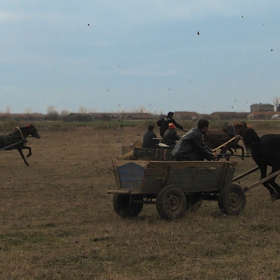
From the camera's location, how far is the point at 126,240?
694 centimetres

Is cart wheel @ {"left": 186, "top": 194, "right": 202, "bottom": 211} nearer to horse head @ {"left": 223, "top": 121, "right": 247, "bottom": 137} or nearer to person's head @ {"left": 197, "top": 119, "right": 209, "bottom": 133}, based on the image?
person's head @ {"left": 197, "top": 119, "right": 209, "bottom": 133}

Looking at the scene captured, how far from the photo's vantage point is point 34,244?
22.8 ft

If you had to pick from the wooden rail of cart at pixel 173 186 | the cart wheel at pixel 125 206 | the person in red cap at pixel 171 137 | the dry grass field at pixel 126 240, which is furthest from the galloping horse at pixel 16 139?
the wooden rail of cart at pixel 173 186

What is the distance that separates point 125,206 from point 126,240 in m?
2.01

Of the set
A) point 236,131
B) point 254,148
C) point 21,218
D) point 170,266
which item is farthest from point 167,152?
point 236,131

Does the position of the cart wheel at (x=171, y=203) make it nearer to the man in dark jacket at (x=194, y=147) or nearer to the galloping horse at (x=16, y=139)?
the man in dark jacket at (x=194, y=147)

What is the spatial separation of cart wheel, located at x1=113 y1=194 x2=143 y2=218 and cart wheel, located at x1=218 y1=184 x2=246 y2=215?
1.53 metres

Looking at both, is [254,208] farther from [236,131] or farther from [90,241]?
[236,131]

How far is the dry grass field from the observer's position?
560 cm

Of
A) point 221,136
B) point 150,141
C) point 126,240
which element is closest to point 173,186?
point 126,240

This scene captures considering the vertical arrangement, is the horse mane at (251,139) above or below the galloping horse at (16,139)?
above

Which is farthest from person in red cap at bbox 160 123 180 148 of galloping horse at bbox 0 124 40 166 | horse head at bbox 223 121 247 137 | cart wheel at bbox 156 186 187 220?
galloping horse at bbox 0 124 40 166

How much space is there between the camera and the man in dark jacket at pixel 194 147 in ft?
28.7

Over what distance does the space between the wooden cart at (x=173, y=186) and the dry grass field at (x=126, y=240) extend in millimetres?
221
